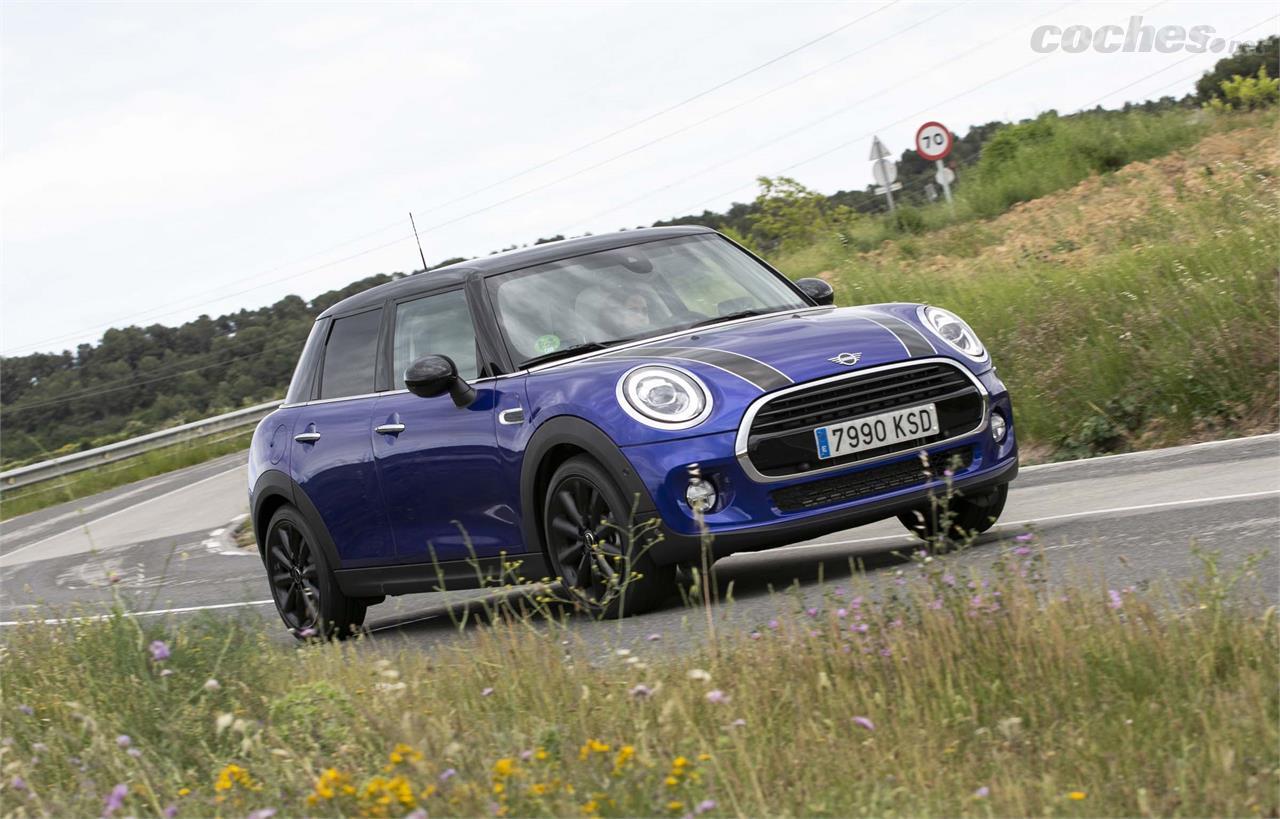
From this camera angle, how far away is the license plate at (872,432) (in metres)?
6.52

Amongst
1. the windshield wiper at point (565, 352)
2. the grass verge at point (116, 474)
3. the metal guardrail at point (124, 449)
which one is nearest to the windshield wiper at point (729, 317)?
the windshield wiper at point (565, 352)

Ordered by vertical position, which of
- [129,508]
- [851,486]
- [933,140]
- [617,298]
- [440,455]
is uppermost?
[933,140]

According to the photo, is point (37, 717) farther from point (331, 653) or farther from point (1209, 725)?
point (1209, 725)

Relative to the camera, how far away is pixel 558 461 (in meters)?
7.06

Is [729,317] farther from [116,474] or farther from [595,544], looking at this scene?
[116,474]

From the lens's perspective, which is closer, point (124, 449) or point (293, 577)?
point (293, 577)

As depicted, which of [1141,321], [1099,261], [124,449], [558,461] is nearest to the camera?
[558,461]

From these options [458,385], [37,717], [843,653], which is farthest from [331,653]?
[843,653]

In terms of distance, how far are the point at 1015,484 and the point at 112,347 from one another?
6268 cm

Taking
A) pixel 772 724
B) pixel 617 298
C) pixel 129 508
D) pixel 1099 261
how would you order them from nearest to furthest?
pixel 772 724 < pixel 617 298 < pixel 1099 261 < pixel 129 508

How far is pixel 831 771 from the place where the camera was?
3.79m

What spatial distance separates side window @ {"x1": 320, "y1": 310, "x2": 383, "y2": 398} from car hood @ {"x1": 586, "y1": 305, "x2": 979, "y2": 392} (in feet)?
5.69

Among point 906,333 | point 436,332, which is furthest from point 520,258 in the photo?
point 906,333

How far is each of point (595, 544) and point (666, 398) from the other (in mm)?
654
